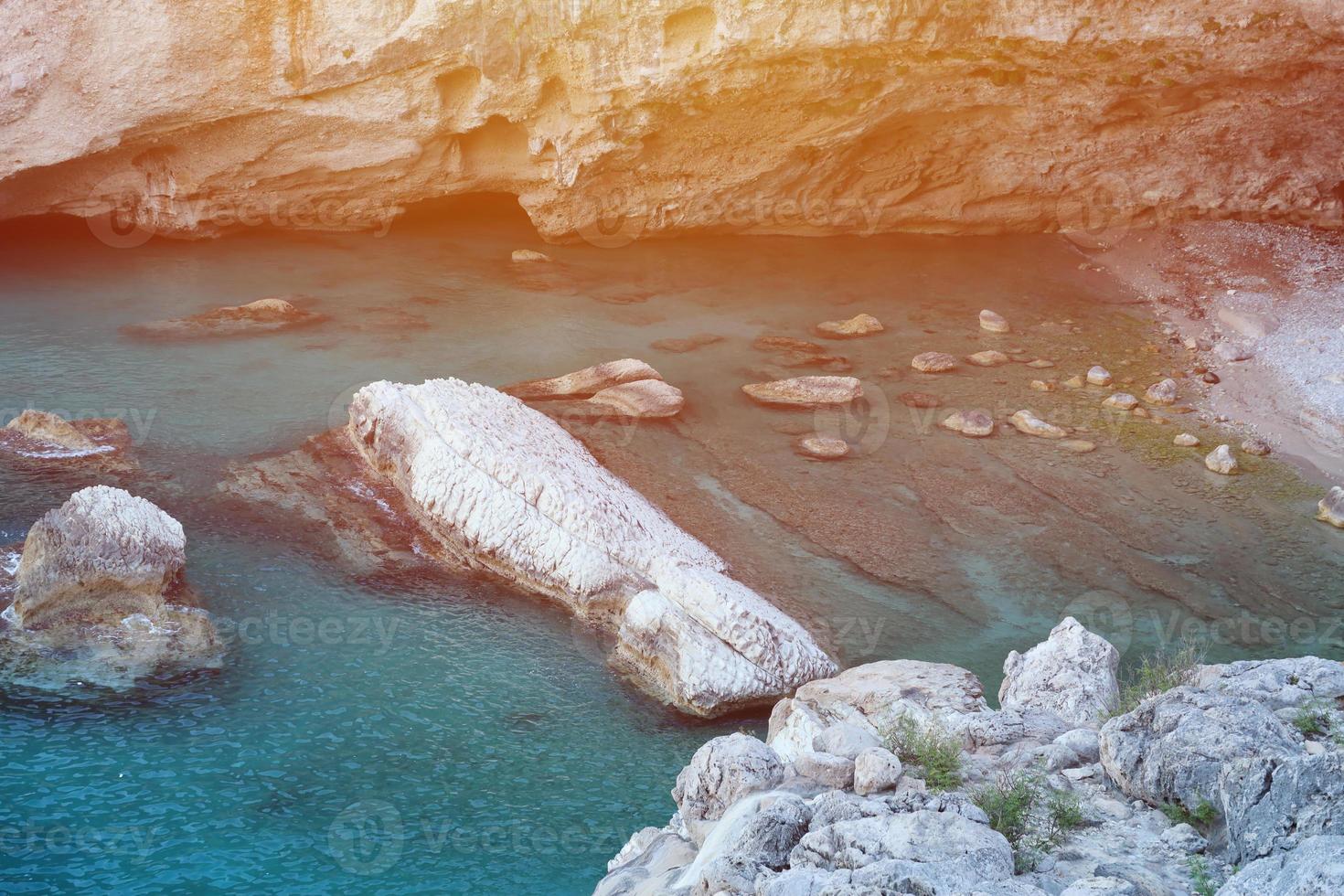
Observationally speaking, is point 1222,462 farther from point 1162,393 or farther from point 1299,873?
point 1299,873

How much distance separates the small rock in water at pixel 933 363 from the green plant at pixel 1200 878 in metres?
10.1

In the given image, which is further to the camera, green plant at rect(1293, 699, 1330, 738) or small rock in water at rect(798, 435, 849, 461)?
small rock in water at rect(798, 435, 849, 461)

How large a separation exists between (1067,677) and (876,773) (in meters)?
2.44

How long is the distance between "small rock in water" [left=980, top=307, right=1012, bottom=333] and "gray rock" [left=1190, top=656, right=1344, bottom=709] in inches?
386

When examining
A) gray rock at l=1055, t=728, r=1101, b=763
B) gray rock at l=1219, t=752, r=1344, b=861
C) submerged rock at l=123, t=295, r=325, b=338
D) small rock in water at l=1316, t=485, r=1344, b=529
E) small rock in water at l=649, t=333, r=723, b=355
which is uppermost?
gray rock at l=1219, t=752, r=1344, b=861

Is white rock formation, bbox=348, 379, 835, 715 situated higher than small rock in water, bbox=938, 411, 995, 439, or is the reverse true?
white rock formation, bbox=348, 379, 835, 715

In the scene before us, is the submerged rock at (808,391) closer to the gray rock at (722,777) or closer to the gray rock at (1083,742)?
→ the gray rock at (1083,742)

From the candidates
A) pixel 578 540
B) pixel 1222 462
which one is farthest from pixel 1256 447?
pixel 578 540

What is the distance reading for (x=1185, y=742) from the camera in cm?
512

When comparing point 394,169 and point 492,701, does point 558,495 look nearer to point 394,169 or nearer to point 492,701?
point 492,701

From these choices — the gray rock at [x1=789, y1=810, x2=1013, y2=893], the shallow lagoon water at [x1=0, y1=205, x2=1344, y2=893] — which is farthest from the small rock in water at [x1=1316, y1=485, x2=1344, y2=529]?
the gray rock at [x1=789, y1=810, x2=1013, y2=893]

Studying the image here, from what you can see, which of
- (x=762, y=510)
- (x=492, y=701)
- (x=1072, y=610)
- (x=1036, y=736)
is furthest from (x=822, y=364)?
A: (x=1036, y=736)

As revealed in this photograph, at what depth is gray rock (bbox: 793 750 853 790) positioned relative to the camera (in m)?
5.61

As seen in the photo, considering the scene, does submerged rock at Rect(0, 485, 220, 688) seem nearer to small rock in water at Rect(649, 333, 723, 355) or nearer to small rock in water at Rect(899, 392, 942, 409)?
small rock in water at Rect(649, 333, 723, 355)
